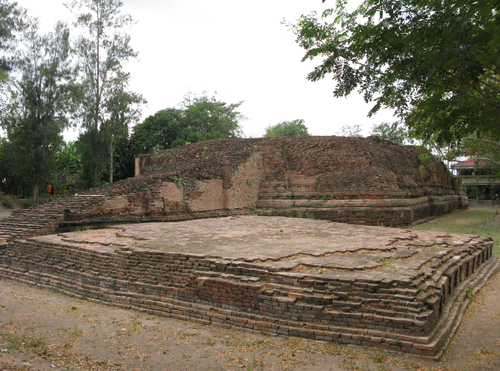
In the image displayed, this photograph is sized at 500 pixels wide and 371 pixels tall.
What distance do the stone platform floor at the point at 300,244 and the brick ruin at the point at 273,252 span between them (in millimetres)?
25

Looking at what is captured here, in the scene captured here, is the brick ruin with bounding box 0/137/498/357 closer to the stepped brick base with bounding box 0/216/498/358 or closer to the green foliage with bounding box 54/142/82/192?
the stepped brick base with bounding box 0/216/498/358

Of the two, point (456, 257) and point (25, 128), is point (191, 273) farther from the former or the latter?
point (25, 128)

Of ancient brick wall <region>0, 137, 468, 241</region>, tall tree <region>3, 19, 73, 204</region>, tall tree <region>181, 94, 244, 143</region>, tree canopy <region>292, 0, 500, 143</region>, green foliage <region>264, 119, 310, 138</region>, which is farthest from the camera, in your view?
green foliage <region>264, 119, 310, 138</region>

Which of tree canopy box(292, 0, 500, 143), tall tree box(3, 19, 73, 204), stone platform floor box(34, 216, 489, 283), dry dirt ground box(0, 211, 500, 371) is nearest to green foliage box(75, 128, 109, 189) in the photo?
tall tree box(3, 19, 73, 204)

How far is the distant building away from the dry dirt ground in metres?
25.6

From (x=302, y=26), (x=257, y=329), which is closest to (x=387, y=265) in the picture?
(x=257, y=329)

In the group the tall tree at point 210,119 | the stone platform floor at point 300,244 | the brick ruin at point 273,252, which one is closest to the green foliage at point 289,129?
the tall tree at point 210,119

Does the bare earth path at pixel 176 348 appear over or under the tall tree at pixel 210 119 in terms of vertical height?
under

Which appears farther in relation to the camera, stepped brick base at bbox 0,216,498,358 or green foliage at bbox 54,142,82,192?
green foliage at bbox 54,142,82,192

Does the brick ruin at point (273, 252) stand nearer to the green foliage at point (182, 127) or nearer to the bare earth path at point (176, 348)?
the bare earth path at point (176, 348)

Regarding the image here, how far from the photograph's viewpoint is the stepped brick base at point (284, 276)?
3.59 m

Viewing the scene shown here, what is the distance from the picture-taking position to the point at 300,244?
5.84m

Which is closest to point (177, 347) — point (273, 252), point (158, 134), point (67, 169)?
point (273, 252)

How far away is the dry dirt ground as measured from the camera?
3.18 m
